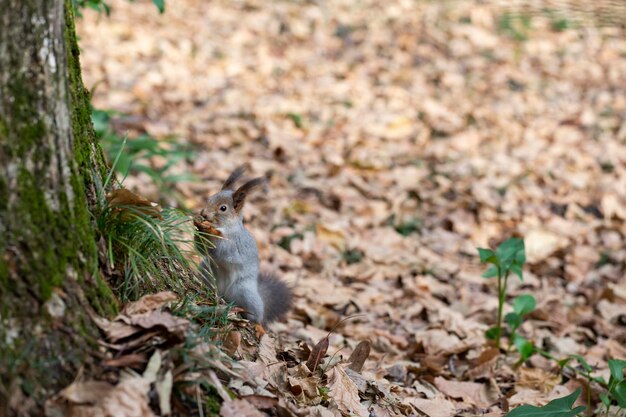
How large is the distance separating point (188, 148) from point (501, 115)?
340cm

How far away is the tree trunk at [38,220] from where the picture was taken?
1.73m

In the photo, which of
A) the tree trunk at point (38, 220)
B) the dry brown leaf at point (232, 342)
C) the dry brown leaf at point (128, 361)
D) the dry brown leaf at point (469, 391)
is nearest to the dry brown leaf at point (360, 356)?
the dry brown leaf at point (469, 391)

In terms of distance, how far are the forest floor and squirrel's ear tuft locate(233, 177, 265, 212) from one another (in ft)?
2.14

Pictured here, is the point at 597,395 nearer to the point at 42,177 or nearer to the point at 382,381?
the point at 382,381

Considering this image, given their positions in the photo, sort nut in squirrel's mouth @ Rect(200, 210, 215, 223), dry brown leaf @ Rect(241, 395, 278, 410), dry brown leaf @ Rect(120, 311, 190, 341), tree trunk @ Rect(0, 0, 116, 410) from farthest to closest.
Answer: nut in squirrel's mouth @ Rect(200, 210, 215, 223) < dry brown leaf @ Rect(241, 395, 278, 410) < dry brown leaf @ Rect(120, 311, 190, 341) < tree trunk @ Rect(0, 0, 116, 410)

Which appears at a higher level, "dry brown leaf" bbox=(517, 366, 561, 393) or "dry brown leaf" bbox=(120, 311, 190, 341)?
"dry brown leaf" bbox=(120, 311, 190, 341)

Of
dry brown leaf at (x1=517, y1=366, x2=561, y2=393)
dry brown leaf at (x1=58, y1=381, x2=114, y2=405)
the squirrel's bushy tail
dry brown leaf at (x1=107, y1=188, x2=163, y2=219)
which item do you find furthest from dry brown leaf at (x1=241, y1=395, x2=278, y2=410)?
dry brown leaf at (x1=517, y1=366, x2=561, y2=393)

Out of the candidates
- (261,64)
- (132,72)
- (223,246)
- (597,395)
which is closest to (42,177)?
(223,246)

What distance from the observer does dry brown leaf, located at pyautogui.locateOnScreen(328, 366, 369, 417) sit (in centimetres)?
247

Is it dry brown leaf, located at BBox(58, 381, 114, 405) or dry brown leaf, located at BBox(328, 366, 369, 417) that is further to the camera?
dry brown leaf, located at BBox(328, 366, 369, 417)

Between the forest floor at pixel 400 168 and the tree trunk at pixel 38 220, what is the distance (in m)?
0.55

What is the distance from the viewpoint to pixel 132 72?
7.24 m

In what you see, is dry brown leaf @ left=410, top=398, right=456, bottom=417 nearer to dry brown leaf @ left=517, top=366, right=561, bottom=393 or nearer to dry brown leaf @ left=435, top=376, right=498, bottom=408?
dry brown leaf @ left=435, top=376, right=498, bottom=408

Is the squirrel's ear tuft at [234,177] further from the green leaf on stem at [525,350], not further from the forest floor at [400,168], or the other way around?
the green leaf on stem at [525,350]
